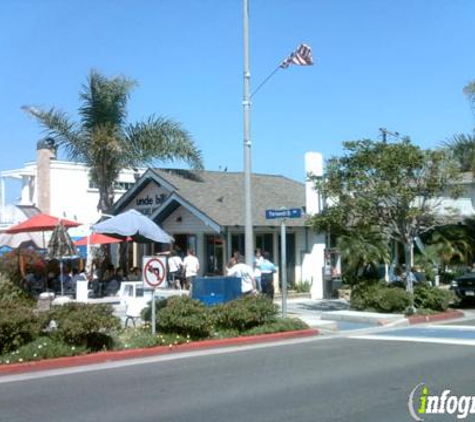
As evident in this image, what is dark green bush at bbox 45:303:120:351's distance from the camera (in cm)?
1184

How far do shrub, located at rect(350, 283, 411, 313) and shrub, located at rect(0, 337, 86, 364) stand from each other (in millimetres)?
9124

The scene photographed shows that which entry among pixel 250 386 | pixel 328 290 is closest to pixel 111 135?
pixel 328 290

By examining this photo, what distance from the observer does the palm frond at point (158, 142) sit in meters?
26.8

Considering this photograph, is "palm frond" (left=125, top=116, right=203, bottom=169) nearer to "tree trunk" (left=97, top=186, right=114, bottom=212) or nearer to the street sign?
"tree trunk" (left=97, top=186, right=114, bottom=212)

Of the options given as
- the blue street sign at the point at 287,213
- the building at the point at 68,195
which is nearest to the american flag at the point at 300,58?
the blue street sign at the point at 287,213

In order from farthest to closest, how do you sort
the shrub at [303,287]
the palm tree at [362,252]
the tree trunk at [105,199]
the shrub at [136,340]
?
the tree trunk at [105,199]
the shrub at [303,287]
the palm tree at [362,252]
the shrub at [136,340]

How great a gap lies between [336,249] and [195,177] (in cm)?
702

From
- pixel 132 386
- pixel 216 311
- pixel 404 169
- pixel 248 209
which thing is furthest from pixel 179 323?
pixel 404 169

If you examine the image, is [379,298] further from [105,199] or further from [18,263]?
[105,199]

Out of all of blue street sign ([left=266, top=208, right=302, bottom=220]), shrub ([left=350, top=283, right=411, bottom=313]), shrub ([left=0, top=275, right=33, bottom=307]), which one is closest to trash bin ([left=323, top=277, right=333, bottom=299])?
shrub ([left=350, top=283, right=411, bottom=313])

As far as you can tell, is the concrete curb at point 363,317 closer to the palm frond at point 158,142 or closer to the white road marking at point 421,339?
the white road marking at point 421,339

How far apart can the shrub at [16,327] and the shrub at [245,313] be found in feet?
12.2

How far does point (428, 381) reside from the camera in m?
9.12

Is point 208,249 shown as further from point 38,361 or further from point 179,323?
point 38,361
